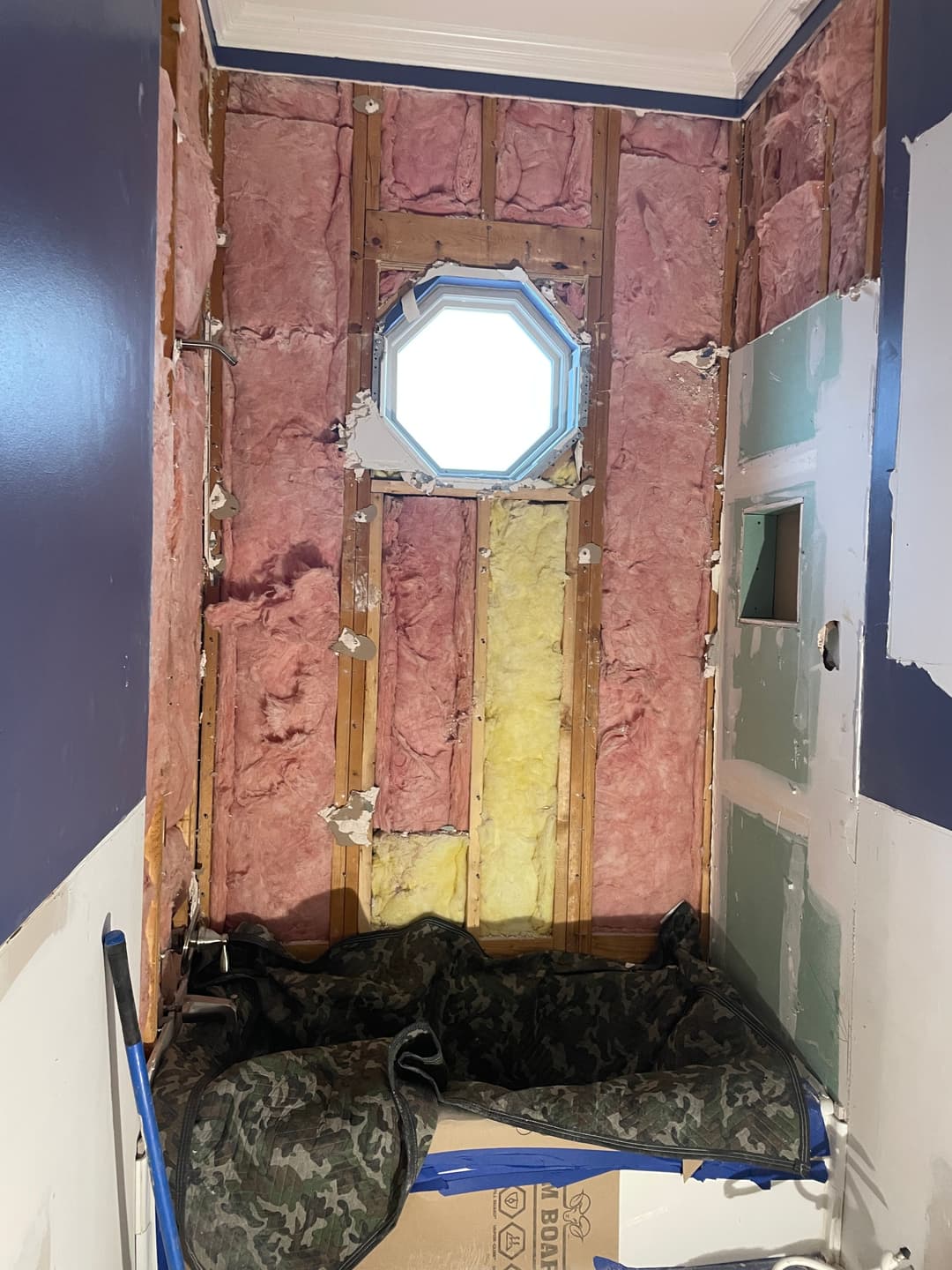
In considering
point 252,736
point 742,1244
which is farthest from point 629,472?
point 742,1244

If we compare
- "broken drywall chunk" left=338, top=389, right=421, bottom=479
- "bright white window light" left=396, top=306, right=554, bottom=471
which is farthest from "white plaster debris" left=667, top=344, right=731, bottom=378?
"broken drywall chunk" left=338, top=389, right=421, bottom=479

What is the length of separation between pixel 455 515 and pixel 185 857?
1.27 metres

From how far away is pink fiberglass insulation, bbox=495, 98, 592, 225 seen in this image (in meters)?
2.46

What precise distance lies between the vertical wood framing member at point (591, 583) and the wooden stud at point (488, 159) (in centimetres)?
31

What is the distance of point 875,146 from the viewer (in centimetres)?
183

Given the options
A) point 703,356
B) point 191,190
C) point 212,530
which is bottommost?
point 212,530

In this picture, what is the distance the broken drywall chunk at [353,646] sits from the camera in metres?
2.48

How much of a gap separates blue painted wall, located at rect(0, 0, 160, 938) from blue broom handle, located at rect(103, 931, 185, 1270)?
0.22 m

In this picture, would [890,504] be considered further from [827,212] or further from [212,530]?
[212,530]

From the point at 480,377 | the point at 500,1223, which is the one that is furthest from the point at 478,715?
the point at 500,1223

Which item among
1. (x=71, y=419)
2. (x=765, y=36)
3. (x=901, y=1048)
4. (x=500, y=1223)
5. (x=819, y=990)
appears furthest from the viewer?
(x=765, y=36)

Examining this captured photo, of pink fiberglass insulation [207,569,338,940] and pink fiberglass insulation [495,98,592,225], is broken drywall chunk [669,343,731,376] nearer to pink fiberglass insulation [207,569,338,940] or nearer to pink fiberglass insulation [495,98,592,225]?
pink fiberglass insulation [495,98,592,225]

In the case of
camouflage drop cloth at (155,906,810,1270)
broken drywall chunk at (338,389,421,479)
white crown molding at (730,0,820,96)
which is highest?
white crown molding at (730,0,820,96)

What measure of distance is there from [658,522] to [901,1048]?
1548 millimetres
